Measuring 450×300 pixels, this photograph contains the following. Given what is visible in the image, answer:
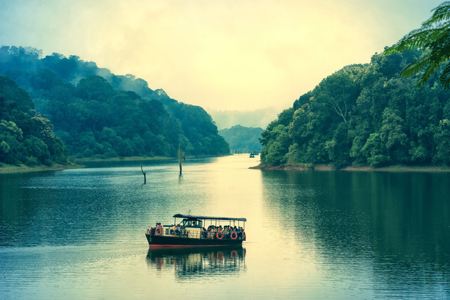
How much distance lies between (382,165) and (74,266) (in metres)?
135

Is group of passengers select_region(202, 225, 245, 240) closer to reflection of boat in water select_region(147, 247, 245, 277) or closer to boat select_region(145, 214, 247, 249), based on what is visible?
boat select_region(145, 214, 247, 249)

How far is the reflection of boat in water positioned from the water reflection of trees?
9083 millimetres

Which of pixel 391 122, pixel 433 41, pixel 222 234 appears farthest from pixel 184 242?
pixel 391 122

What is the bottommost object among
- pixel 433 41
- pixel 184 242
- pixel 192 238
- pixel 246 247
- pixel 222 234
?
pixel 246 247

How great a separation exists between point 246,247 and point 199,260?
8.40 m

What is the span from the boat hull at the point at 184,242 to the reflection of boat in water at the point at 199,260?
1.72ft

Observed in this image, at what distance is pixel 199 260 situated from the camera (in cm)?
6569

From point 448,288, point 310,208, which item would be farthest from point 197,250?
point 310,208

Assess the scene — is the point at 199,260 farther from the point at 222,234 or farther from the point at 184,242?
the point at 222,234

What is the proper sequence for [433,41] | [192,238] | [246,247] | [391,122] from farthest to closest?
[391,122] < [246,247] < [192,238] < [433,41]

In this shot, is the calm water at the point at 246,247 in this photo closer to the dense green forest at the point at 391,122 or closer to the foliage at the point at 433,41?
the foliage at the point at 433,41

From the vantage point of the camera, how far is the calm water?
54500 millimetres

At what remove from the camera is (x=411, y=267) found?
199 ft

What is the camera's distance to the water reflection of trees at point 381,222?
60.2 m
